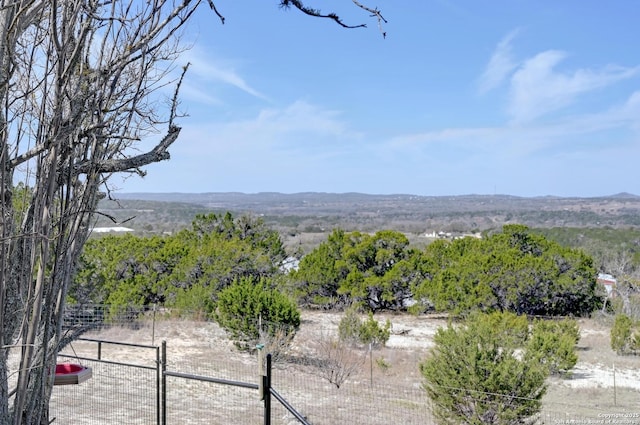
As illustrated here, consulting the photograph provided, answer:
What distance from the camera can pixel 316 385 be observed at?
941 cm

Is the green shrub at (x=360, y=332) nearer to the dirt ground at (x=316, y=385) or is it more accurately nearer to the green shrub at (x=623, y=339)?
the dirt ground at (x=316, y=385)

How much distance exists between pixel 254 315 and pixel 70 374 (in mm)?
7522

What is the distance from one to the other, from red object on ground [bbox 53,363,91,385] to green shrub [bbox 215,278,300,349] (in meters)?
6.84

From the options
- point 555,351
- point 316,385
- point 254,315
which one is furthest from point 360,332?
point 555,351

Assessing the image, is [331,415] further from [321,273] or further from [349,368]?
[321,273]

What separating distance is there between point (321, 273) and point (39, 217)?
17348 mm

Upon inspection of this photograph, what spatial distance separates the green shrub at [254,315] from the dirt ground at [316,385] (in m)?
0.37

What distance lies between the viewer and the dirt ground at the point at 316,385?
7.46 m

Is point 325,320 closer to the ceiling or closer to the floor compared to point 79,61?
closer to the floor

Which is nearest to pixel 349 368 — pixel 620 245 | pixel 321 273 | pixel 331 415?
pixel 331 415

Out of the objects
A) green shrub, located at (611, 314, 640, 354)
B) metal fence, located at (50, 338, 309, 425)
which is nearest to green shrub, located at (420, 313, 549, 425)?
metal fence, located at (50, 338, 309, 425)

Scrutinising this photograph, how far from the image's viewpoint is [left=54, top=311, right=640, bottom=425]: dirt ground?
7457 mm

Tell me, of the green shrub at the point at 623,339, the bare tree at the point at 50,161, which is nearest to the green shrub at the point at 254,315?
the green shrub at the point at 623,339

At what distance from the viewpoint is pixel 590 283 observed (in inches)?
703
